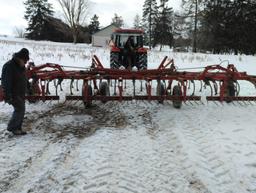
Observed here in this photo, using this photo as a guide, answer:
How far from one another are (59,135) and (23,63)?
5.12ft

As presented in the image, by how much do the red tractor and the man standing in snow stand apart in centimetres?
712

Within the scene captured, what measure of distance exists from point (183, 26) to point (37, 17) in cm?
2712

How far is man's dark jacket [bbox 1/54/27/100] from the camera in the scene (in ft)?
24.2

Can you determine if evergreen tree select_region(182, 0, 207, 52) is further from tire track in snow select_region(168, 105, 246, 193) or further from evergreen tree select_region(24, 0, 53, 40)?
tire track in snow select_region(168, 105, 246, 193)

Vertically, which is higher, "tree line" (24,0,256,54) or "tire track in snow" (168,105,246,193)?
"tree line" (24,0,256,54)

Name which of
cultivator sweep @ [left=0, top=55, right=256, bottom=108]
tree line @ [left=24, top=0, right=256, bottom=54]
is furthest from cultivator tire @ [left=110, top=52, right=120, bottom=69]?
tree line @ [left=24, top=0, right=256, bottom=54]

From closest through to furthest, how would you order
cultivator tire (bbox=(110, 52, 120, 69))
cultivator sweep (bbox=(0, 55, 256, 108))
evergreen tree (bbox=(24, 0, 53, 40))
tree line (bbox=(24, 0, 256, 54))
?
cultivator sweep (bbox=(0, 55, 256, 108)), cultivator tire (bbox=(110, 52, 120, 69)), tree line (bbox=(24, 0, 256, 54)), evergreen tree (bbox=(24, 0, 53, 40))

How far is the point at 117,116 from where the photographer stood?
902 cm

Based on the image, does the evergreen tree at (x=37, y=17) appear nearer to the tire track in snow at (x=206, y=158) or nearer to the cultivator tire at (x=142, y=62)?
the cultivator tire at (x=142, y=62)

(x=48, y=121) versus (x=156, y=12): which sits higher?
(x=156, y=12)

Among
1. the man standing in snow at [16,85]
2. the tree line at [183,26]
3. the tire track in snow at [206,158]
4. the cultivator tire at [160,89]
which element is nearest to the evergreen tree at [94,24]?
the tree line at [183,26]

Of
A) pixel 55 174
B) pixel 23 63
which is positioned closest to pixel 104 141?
pixel 55 174

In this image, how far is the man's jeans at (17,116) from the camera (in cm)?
741

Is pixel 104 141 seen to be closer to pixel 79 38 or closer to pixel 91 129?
pixel 91 129
